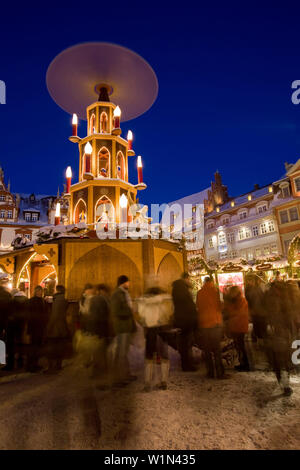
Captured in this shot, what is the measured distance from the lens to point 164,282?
11461mm

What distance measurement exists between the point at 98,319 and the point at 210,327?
7.87 feet

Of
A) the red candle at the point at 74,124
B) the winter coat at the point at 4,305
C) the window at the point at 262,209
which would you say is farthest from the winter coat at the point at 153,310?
the window at the point at 262,209

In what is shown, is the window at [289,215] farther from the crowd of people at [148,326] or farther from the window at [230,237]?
the crowd of people at [148,326]

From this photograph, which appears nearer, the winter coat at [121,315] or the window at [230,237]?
the winter coat at [121,315]

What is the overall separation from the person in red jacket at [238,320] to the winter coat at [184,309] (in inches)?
35.1

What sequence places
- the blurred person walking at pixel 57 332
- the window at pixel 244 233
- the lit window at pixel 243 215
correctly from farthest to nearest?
1. the lit window at pixel 243 215
2. the window at pixel 244 233
3. the blurred person walking at pixel 57 332

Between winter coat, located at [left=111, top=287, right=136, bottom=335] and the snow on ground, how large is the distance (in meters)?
1.14

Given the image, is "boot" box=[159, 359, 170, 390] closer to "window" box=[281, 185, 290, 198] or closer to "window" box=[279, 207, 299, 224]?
"window" box=[279, 207, 299, 224]

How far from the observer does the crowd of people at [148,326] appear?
5.19 metres

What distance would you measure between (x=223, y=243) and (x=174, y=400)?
37.9 meters

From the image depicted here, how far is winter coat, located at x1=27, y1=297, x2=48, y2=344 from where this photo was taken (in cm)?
700

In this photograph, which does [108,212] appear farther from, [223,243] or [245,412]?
[223,243]

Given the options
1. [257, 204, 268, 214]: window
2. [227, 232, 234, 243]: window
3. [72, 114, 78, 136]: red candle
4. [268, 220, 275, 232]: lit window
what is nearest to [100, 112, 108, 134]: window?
[72, 114, 78, 136]: red candle

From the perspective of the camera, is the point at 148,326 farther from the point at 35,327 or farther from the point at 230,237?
the point at 230,237
